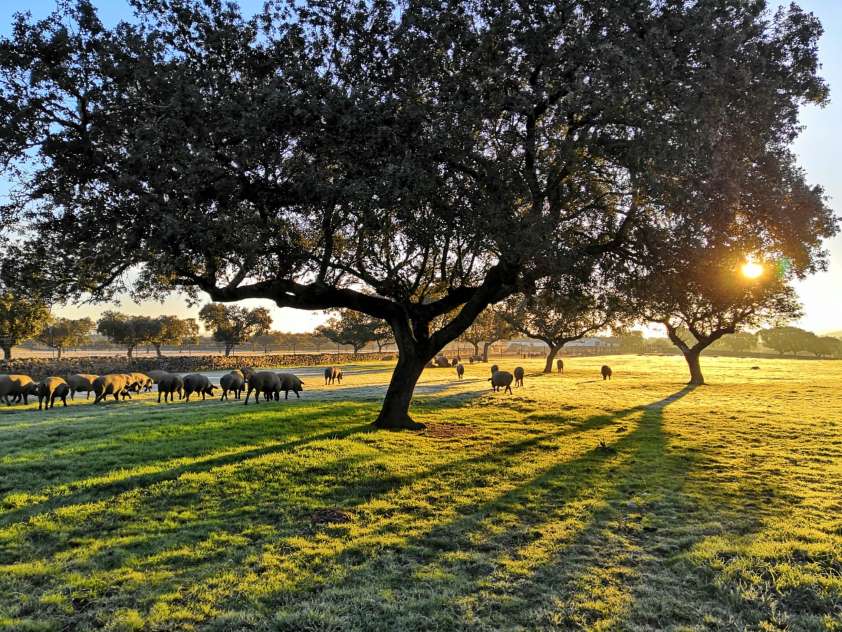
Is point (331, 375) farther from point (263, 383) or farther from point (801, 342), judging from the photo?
point (801, 342)

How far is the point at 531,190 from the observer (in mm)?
12633

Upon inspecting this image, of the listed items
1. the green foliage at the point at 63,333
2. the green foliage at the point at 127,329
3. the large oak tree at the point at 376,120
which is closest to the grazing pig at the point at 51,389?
the large oak tree at the point at 376,120

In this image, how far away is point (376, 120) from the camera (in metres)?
10.9

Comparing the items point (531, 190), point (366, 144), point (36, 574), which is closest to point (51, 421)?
point (36, 574)

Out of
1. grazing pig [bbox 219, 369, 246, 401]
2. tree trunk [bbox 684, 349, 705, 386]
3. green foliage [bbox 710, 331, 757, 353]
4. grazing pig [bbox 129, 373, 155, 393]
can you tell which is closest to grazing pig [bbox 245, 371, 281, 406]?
grazing pig [bbox 219, 369, 246, 401]

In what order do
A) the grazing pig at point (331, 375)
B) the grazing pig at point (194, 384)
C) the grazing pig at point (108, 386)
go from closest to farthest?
the grazing pig at point (108, 386), the grazing pig at point (194, 384), the grazing pig at point (331, 375)

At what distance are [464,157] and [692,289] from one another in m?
8.44

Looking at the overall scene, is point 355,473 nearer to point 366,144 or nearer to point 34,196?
point 366,144

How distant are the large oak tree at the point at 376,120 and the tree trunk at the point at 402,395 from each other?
18.0 ft

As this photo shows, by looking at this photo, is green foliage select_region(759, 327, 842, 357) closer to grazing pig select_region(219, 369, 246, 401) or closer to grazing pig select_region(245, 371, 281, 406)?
grazing pig select_region(245, 371, 281, 406)

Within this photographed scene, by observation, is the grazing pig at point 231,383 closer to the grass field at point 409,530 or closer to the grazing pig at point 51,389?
the grazing pig at point 51,389

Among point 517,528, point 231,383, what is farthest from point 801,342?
point 517,528

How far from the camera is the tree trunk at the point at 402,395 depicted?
1667 cm

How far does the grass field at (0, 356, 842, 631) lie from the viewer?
5.01m
